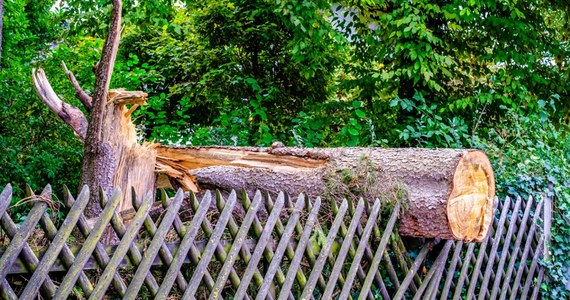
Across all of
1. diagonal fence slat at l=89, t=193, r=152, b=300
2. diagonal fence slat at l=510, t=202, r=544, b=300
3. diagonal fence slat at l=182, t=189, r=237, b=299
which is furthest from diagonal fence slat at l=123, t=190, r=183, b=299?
diagonal fence slat at l=510, t=202, r=544, b=300

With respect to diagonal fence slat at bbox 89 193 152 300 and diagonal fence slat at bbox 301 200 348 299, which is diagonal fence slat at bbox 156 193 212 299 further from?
diagonal fence slat at bbox 301 200 348 299

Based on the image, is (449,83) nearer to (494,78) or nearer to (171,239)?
(494,78)

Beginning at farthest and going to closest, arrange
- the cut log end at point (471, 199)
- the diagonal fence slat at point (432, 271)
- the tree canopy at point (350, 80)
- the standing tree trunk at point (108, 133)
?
the tree canopy at point (350, 80) → the standing tree trunk at point (108, 133) → the diagonal fence slat at point (432, 271) → the cut log end at point (471, 199)

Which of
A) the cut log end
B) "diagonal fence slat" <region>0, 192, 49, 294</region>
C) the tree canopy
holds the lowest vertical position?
"diagonal fence slat" <region>0, 192, 49, 294</region>

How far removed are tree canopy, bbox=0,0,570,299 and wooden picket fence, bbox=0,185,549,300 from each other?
33.8 inches

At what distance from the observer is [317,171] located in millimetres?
4230

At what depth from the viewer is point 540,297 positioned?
Result: 17.0ft

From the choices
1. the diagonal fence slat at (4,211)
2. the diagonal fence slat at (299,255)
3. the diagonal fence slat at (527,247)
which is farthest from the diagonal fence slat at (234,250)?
the diagonal fence slat at (527,247)

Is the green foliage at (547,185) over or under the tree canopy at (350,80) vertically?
under

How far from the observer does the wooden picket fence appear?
2447 mm

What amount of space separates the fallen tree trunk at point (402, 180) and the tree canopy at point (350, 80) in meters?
1.22

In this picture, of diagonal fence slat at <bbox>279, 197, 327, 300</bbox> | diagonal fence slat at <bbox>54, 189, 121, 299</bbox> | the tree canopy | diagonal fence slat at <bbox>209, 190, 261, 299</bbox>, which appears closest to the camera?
diagonal fence slat at <bbox>54, 189, 121, 299</bbox>

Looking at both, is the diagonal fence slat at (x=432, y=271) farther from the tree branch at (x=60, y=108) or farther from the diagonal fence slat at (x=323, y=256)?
the tree branch at (x=60, y=108)

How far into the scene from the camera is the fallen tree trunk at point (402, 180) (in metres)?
3.81
